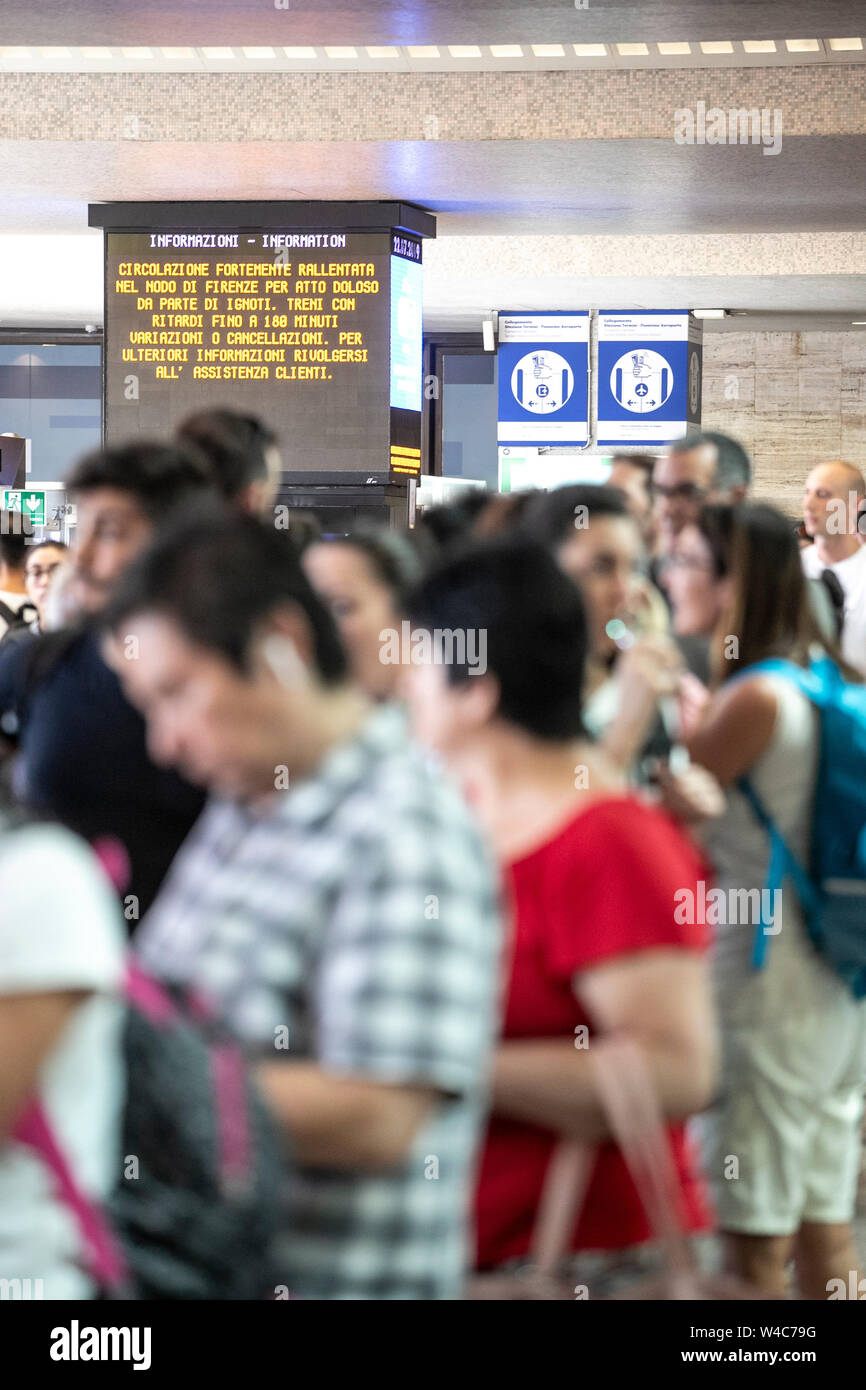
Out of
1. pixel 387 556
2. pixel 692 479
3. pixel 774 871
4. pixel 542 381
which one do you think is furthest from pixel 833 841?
pixel 542 381

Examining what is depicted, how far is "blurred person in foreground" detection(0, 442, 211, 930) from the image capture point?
6.56 ft

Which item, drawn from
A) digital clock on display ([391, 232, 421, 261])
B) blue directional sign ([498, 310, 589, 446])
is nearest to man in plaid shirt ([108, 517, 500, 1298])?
digital clock on display ([391, 232, 421, 261])

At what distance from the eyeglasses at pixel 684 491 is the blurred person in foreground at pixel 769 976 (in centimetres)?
58

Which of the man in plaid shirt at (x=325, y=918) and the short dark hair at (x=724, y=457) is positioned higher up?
the short dark hair at (x=724, y=457)

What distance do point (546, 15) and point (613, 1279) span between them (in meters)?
5.91

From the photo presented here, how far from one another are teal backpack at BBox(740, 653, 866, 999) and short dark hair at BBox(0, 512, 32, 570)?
321cm

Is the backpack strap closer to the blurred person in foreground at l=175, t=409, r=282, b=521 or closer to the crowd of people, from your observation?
the crowd of people

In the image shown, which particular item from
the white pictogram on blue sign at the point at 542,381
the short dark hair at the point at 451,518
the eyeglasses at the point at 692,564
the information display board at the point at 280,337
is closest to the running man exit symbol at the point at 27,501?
the information display board at the point at 280,337

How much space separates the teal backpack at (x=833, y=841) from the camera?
2.45 m

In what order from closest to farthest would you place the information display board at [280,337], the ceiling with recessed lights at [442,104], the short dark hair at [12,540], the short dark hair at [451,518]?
1. the short dark hair at [451,518]
2. the short dark hair at [12,540]
3. the ceiling with recessed lights at [442,104]
4. the information display board at [280,337]

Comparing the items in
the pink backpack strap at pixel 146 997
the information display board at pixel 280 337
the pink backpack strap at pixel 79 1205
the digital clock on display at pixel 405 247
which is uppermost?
the digital clock on display at pixel 405 247

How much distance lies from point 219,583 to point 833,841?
1.29 meters

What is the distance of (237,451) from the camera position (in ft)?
8.17

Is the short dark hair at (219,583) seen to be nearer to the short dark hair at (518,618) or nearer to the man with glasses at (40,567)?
the short dark hair at (518,618)
